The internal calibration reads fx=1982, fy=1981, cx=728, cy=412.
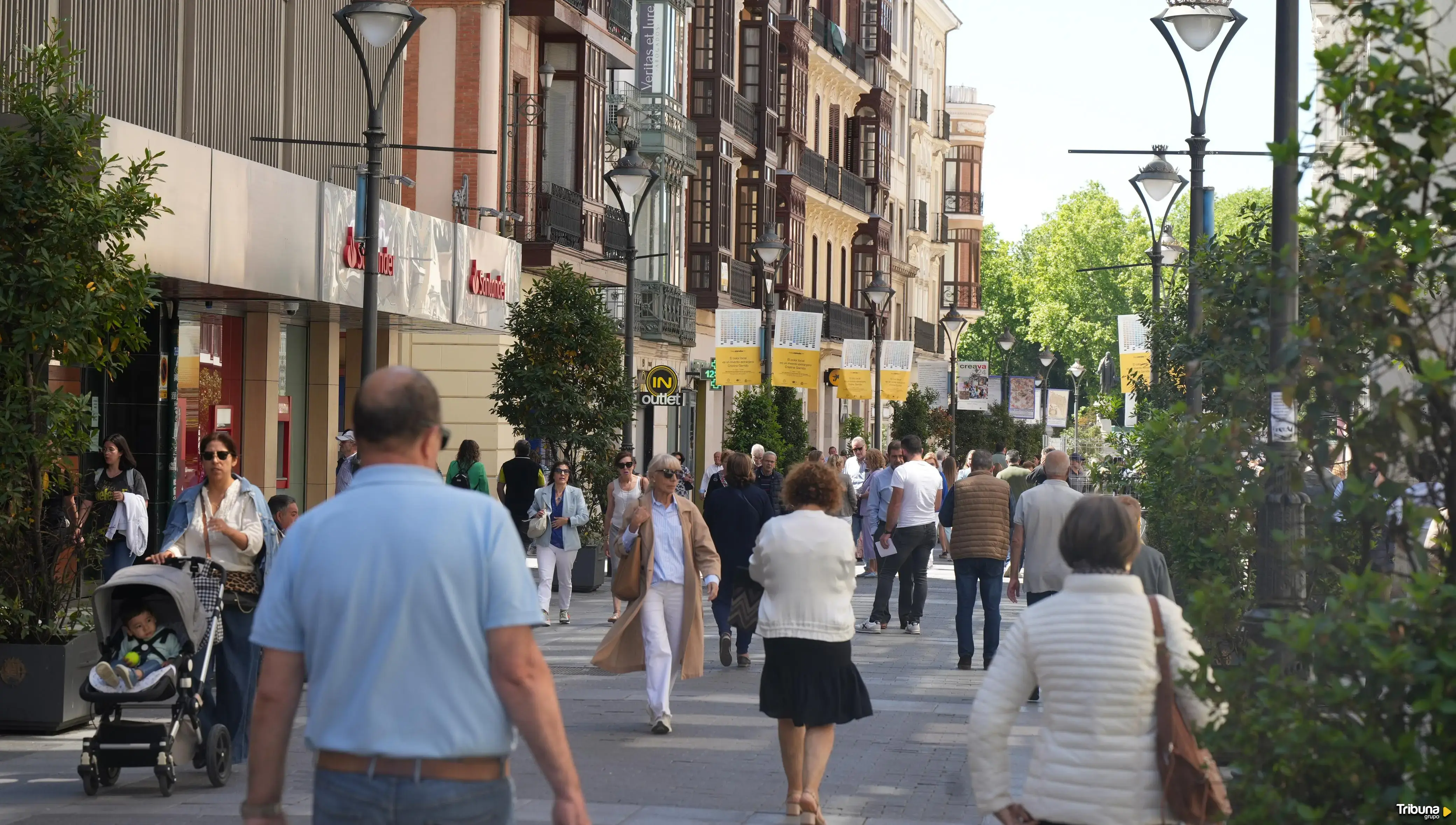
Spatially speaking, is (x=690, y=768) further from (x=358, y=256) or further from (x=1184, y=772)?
(x=358, y=256)

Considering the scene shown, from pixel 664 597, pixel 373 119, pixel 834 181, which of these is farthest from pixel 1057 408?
pixel 664 597

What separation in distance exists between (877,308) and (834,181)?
1839 centimetres

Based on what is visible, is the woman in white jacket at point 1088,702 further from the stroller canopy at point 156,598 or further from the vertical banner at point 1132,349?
the vertical banner at point 1132,349

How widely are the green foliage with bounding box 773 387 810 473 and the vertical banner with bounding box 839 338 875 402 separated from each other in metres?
5.35

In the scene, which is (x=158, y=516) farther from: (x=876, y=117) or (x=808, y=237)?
(x=876, y=117)

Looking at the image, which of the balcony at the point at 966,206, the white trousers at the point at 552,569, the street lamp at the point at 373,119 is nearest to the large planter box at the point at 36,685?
the street lamp at the point at 373,119

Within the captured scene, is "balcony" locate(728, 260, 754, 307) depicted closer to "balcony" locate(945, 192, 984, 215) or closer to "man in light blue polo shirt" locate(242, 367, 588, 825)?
"balcony" locate(945, 192, 984, 215)

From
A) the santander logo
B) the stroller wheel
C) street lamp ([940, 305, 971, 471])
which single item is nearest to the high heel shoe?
the stroller wheel

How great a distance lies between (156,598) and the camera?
10.4m

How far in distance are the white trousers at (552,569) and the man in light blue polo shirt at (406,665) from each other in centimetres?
1565

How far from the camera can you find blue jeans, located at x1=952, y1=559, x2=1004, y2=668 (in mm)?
16844

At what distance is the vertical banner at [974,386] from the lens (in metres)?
70.7

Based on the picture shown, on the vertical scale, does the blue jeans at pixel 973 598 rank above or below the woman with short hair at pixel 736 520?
below

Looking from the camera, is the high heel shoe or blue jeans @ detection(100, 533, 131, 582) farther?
blue jeans @ detection(100, 533, 131, 582)
